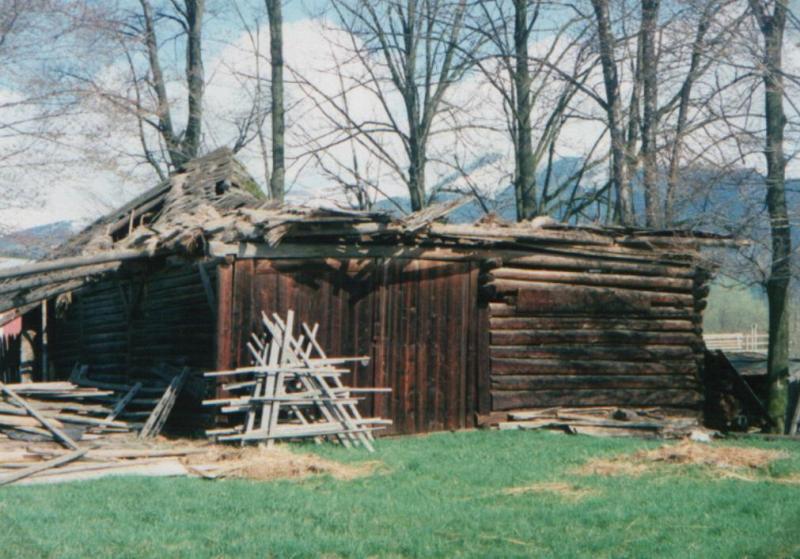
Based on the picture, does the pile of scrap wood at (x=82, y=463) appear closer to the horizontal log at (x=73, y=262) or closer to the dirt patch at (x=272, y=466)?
the dirt patch at (x=272, y=466)

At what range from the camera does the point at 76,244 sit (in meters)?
19.1

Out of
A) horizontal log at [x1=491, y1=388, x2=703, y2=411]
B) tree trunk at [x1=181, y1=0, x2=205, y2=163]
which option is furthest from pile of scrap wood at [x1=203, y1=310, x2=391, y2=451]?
tree trunk at [x1=181, y1=0, x2=205, y2=163]

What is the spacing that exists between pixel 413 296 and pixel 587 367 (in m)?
3.51

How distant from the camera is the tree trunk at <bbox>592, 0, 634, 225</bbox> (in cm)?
2139

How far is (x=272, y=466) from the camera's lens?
418 inches

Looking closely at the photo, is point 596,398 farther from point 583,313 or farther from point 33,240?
point 33,240

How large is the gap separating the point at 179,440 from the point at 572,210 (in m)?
15.1

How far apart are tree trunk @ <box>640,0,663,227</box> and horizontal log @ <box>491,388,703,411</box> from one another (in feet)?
16.0

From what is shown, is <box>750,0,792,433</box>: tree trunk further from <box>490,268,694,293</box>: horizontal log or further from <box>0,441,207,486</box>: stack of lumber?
<box>0,441,207,486</box>: stack of lumber

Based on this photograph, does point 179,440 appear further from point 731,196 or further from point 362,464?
point 731,196

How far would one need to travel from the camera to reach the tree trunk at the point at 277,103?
88.1 feet

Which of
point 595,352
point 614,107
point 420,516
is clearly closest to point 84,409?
point 595,352

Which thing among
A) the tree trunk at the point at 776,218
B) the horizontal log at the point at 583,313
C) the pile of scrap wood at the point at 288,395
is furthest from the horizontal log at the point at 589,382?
the pile of scrap wood at the point at 288,395

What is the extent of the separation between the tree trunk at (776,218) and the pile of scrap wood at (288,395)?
846 centimetres
